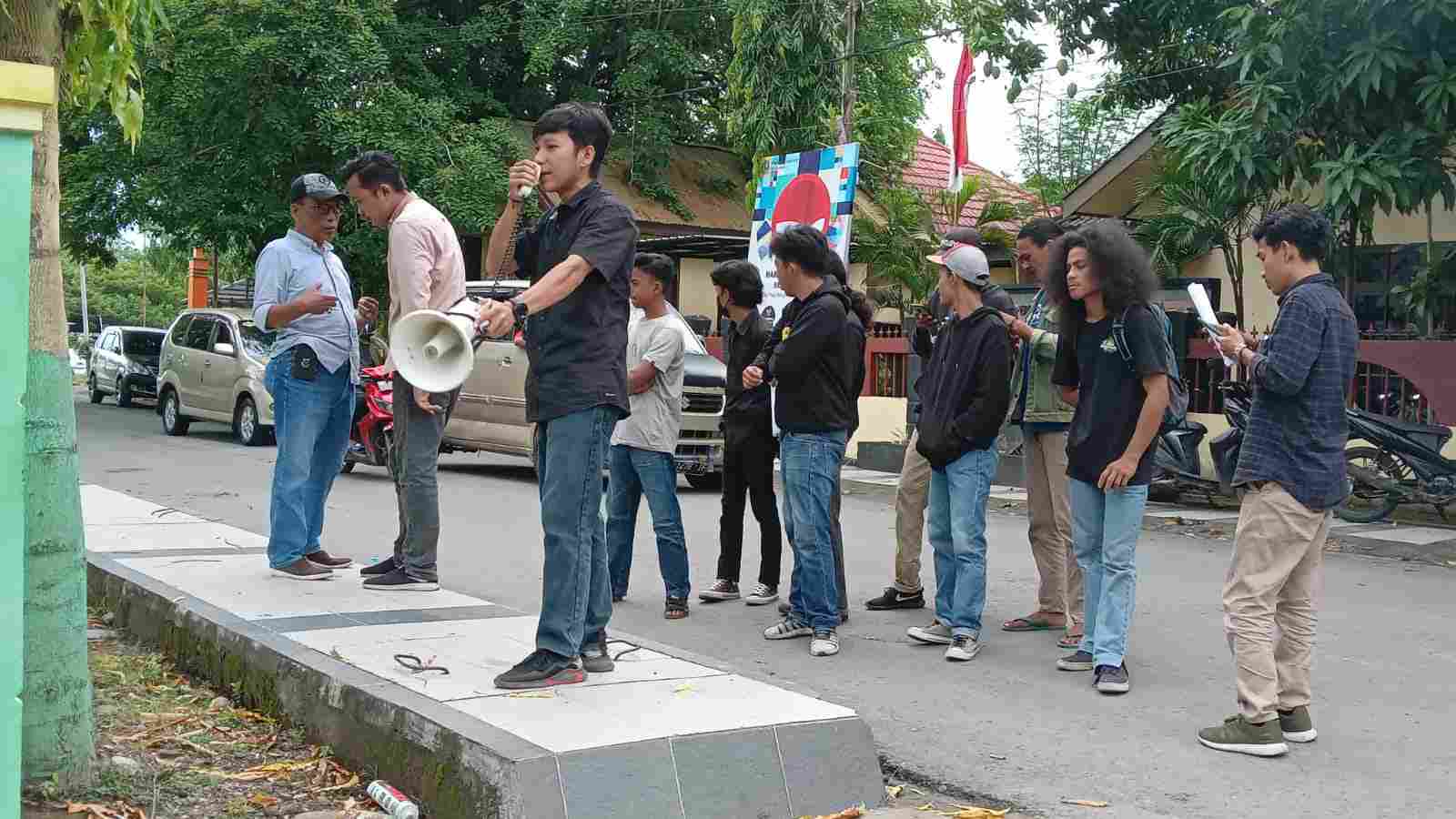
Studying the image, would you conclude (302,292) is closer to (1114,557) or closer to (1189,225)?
(1114,557)

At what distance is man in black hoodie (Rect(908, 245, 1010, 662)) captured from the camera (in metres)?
6.59

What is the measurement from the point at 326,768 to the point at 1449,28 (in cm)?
972

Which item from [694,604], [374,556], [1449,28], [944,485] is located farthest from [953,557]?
[1449,28]

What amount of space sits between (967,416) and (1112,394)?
758mm

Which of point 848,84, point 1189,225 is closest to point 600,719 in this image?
point 1189,225

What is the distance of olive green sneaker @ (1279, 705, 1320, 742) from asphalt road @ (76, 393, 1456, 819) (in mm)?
74

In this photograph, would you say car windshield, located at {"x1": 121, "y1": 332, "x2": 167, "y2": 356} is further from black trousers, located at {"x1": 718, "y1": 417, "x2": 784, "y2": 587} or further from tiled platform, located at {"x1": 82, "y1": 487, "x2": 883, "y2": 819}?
tiled platform, located at {"x1": 82, "y1": 487, "x2": 883, "y2": 819}

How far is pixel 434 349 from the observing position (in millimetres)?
4699

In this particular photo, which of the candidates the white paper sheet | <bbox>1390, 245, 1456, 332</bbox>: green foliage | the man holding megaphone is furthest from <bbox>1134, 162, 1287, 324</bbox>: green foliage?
the man holding megaphone

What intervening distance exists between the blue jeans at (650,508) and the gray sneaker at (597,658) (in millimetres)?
2171

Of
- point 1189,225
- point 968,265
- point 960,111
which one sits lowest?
point 968,265

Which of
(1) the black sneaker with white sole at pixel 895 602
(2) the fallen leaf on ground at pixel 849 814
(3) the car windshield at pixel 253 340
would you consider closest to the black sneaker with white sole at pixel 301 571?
(1) the black sneaker with white sole at pixel 895 602

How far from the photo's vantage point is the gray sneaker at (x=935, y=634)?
22.6 feet

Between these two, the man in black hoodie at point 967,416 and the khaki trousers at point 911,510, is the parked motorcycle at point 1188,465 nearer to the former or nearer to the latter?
the khaki trousers at point 911,510
